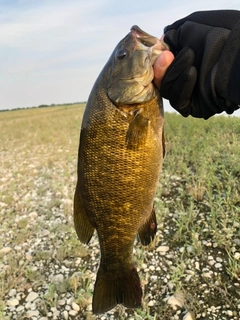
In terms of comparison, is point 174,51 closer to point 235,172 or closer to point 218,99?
point 218,99

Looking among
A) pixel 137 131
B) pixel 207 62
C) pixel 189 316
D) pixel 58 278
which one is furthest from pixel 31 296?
pixel 207 62

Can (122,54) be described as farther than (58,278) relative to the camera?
No

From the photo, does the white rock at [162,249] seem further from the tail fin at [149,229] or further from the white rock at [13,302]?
the tail fin at [149,229]

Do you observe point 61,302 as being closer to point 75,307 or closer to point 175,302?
point 75,307

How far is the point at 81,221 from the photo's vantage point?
2615 millimetres

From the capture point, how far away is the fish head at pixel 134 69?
7.73 ft

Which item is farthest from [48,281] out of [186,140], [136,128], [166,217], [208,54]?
[186,140]

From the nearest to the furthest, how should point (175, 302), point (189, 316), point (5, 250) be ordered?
point (189, 316), point (175, 302), point (5, 250)

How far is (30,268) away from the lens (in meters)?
5.13

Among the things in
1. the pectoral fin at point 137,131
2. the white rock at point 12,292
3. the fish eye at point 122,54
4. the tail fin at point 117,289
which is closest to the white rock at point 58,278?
the white rock at point 12,292

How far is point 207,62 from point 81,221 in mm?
1353

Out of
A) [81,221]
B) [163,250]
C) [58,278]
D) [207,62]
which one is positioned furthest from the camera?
[163,250]

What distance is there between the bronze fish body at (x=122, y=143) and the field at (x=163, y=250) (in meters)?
1.74

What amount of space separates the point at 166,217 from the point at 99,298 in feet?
10.4
